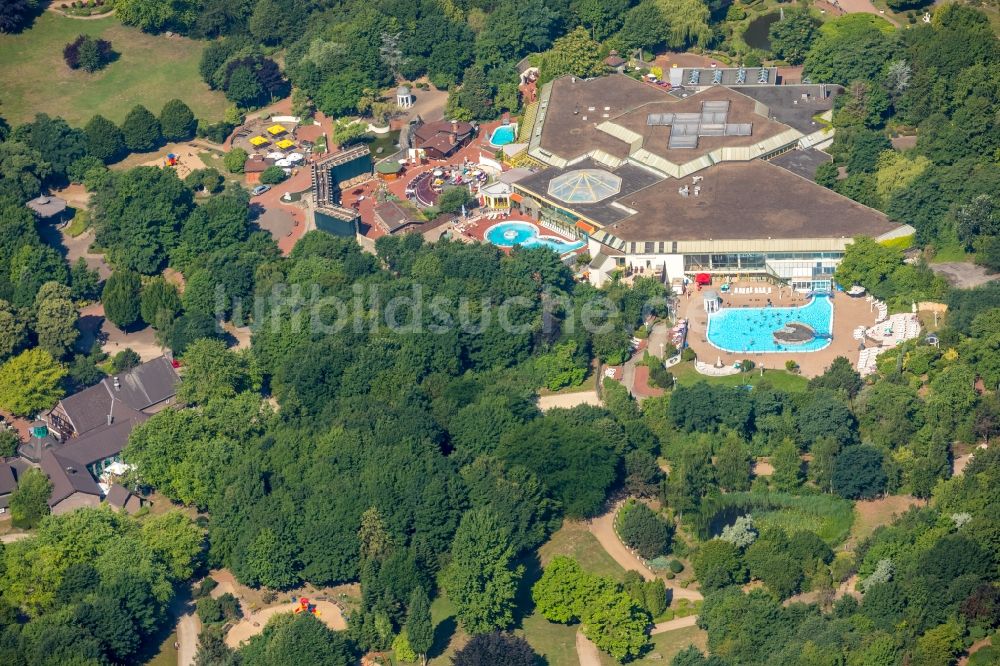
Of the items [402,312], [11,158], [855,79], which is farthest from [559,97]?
[11,158]

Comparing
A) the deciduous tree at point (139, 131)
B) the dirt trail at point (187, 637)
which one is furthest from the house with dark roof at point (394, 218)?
the dirt trail at point (187, 637)

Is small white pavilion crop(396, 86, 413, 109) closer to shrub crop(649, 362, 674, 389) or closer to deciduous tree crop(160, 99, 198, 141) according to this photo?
deciduous tree crop(160, 99, 198, 141)

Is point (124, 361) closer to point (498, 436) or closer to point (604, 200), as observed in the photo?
point (498, 436)

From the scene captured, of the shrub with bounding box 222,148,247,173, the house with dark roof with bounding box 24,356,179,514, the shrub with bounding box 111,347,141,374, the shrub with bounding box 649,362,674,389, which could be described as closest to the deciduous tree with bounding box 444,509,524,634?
the shrub with bounding box 649,362,674,389

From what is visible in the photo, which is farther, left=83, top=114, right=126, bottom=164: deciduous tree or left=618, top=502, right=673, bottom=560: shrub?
left=83, top=114, right=126, bottom=164: deciduous tree

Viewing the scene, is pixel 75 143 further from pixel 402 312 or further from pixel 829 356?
pixel 829 356

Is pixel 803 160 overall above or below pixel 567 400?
above

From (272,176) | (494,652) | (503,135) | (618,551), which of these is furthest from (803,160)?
(494,652)
